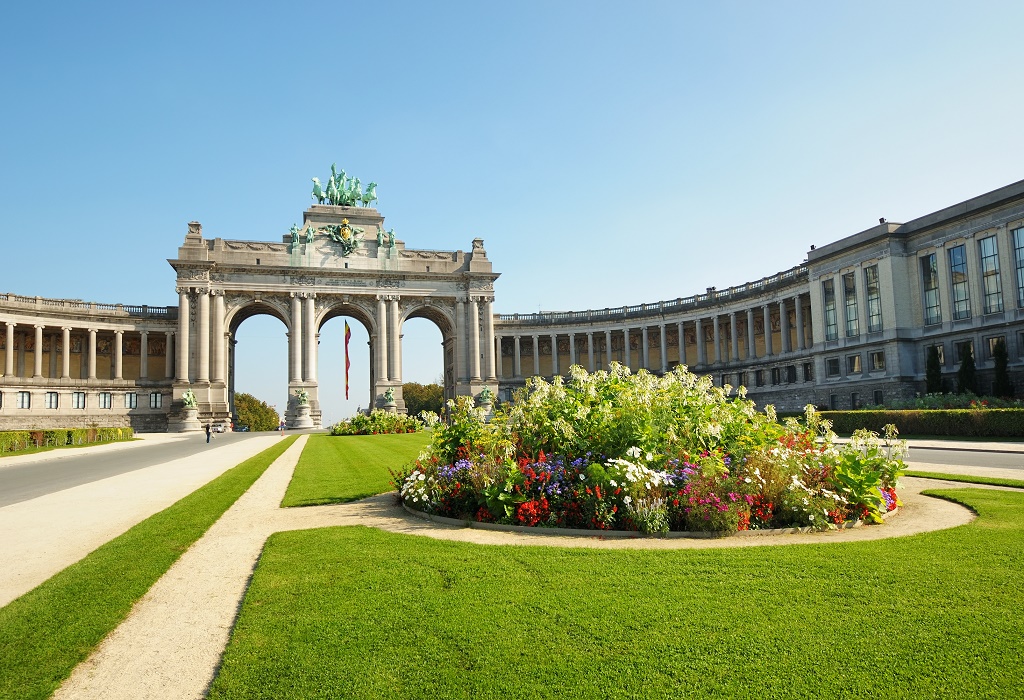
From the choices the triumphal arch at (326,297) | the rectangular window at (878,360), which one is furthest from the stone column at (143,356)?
the rectangular window at (878,360)

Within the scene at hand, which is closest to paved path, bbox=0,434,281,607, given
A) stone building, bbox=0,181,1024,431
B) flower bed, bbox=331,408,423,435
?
flower bed, bbox=331,408,423,435

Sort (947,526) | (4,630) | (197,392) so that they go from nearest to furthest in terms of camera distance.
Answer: (4,630)
(947,526)
(197,392)

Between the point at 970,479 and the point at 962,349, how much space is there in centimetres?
Result: 4047

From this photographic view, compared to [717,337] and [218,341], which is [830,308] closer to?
[717,337]

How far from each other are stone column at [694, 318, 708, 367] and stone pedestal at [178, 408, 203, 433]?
6303 cm

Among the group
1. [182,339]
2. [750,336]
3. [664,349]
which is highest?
[182,339]

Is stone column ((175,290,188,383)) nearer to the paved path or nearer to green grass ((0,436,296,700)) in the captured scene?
the paved path

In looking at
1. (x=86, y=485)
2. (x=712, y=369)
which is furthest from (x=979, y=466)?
(x=712, y=369)

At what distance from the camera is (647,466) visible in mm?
11781

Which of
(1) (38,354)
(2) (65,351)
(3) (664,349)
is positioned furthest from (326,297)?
(3) (664,349)

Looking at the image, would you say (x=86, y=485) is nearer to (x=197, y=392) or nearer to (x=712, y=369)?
(x=197, y=392)

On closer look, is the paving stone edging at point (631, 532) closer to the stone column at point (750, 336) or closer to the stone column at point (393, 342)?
the stone column at point (750, 336)

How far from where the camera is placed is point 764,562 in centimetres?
843

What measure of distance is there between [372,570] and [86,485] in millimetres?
16660
